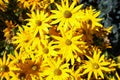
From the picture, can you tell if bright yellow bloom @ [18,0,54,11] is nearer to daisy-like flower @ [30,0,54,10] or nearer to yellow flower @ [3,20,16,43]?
daisy-like flower @ [30,0,54,10]

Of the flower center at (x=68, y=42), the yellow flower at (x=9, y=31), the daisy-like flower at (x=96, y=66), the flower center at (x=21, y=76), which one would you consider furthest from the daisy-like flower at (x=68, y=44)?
the yellow flower at (x=9, y=31)

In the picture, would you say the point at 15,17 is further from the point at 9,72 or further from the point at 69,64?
the point at 69,64

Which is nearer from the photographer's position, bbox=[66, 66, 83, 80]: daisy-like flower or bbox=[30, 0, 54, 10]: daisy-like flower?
bbox=[66, 66, 83, 80]: daisy-like flower

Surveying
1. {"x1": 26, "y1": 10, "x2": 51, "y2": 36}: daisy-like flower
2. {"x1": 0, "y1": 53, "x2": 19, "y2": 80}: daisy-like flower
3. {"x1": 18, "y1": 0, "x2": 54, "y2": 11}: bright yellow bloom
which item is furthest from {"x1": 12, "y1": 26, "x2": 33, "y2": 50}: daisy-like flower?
{"x1": 18, "y1": 0, "x2": 54, "y2": 11}: bright yellow bloom

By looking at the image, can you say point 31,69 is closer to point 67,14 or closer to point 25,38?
point 25,38

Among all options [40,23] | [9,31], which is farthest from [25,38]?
[9,31]

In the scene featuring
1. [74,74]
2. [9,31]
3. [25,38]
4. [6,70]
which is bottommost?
[74,74]

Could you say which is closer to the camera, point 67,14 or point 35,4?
point 67,14

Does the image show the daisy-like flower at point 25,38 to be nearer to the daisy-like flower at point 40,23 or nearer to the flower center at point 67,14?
the daisy-like flower at point 40,23
